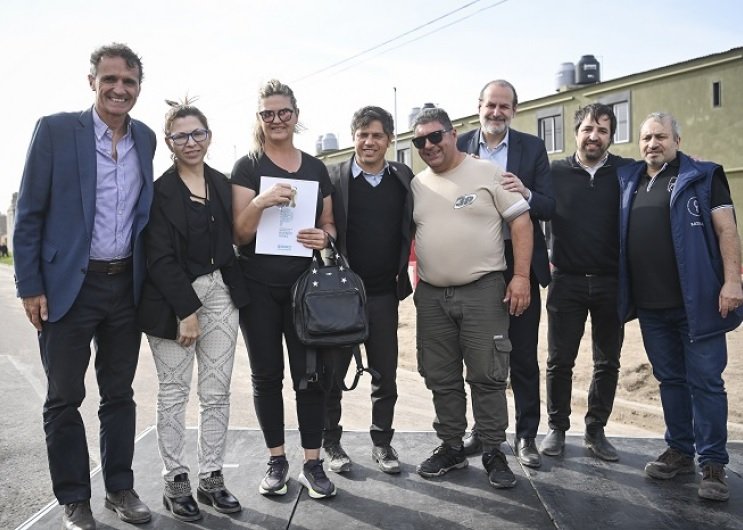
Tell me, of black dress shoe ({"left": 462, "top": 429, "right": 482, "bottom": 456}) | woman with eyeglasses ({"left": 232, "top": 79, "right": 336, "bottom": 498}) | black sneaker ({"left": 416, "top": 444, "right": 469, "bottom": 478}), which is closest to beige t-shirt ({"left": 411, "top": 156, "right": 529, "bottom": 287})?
woman with eyeglasses ({"left": 232, "top": 79, "right": 336, "bottom": 498})

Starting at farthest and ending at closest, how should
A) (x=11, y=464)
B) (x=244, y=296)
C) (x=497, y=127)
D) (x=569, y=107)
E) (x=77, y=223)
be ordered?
(x=569, y=107) → (x=11, y=464) → (x=497, y=127) → (x=244, y=296) → (x=77, y=223)

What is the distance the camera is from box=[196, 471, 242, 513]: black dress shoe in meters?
3.38

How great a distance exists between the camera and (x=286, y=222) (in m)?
3.51

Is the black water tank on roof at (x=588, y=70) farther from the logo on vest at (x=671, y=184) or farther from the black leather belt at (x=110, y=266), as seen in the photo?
the black leather belt at (x=110, y=266)

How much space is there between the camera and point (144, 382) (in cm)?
803

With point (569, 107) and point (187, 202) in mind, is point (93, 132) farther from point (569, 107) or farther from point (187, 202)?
point (569, 107)

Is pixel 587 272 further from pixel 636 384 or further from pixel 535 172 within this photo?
pixel 636 384

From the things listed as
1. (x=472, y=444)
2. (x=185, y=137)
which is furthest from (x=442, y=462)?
(x=185, y=137)

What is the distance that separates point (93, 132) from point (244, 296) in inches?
43.8

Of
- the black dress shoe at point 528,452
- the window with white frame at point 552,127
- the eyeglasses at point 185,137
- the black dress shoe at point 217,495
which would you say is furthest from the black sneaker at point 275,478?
the window with white frame at point 552,127

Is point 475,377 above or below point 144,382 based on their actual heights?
above

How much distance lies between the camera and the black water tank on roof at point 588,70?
70.9ft

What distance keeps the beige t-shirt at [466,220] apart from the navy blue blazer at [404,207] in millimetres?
86

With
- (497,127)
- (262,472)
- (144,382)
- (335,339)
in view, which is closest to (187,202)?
(335,339)
